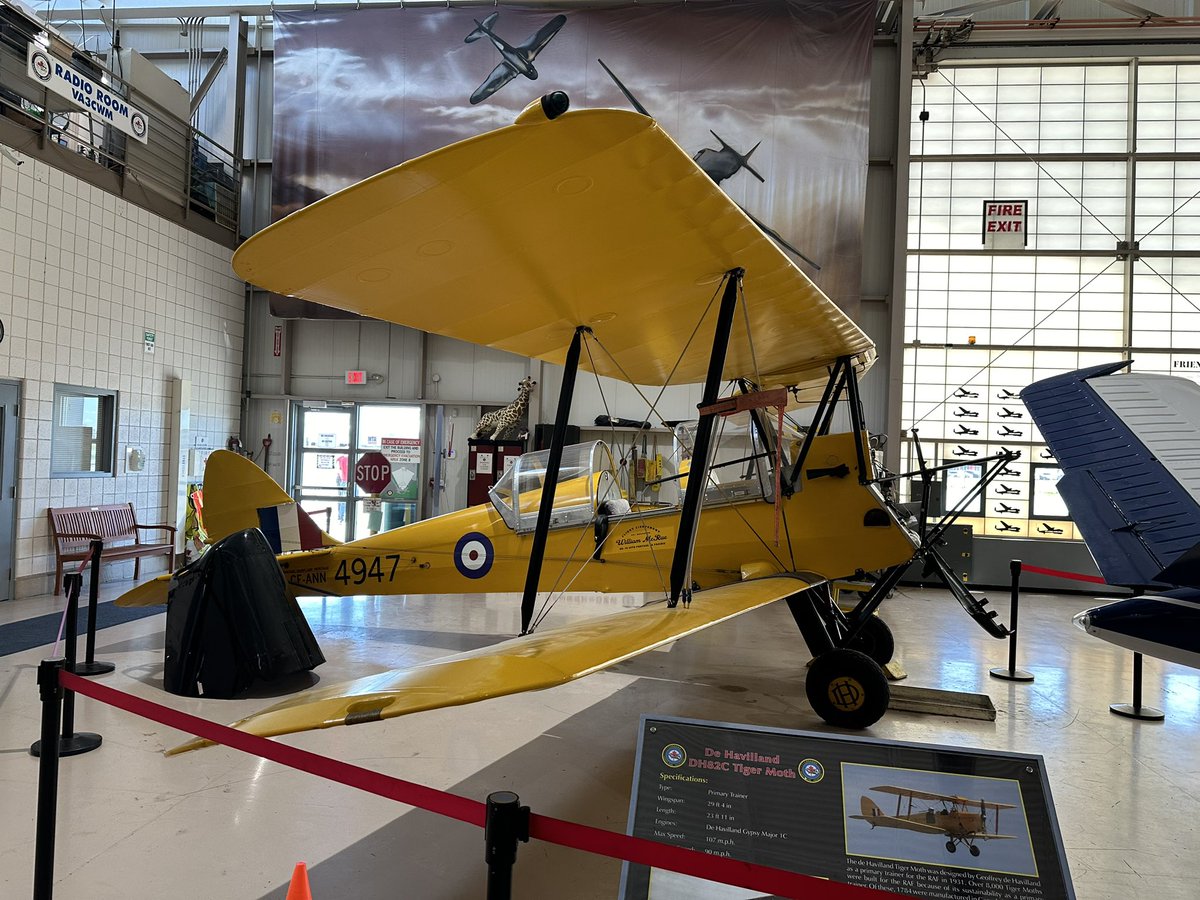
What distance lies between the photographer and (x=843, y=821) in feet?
5.84

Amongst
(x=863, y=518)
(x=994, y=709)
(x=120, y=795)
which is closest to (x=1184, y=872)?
(x=994, y=709)

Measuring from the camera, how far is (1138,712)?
4750 millimetres

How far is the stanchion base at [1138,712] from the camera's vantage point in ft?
15.5

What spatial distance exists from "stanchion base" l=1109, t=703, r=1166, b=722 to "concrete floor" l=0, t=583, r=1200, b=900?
84 millimetres

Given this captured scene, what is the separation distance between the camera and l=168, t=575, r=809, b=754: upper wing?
1868mm

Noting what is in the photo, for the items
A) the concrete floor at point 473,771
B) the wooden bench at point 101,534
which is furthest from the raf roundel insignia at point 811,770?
the wooden bench at point 101,534

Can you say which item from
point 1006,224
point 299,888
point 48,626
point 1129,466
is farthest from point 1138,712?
point 1006,224

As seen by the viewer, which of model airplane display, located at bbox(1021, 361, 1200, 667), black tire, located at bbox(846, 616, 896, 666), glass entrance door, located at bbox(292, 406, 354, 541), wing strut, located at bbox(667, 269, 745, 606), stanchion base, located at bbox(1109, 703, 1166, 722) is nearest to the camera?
model airplane display, located at bbox(1021, 361, 1200, 667)

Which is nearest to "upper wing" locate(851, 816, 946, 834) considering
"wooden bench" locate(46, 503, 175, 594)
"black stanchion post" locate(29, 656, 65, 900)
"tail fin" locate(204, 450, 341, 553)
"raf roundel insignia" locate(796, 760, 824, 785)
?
"raf roundel insignia" locate(796, 760, 824, 785)

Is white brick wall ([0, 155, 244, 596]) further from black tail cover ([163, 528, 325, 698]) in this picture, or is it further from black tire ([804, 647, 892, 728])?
black tire ([804, 647, 892, 728])

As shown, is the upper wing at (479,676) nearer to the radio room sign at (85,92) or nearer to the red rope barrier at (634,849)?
the red rope barrier at (634,849)

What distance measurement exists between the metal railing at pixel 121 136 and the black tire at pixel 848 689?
9446 millimetres

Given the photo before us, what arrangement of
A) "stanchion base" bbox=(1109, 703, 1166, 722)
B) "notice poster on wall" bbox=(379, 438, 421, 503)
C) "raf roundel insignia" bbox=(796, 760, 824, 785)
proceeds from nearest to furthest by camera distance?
"raf roundel insignia" bbox=(796, 760, 824, 785) < "stanchion base" bbox=(1109, 703, 1166, 722) < "notice poster on wall" bbox=(379, 438, 421, 503)

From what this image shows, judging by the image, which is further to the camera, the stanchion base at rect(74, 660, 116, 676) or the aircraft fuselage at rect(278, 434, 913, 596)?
the stanchion base at rect(74, 660, 116, 676)
